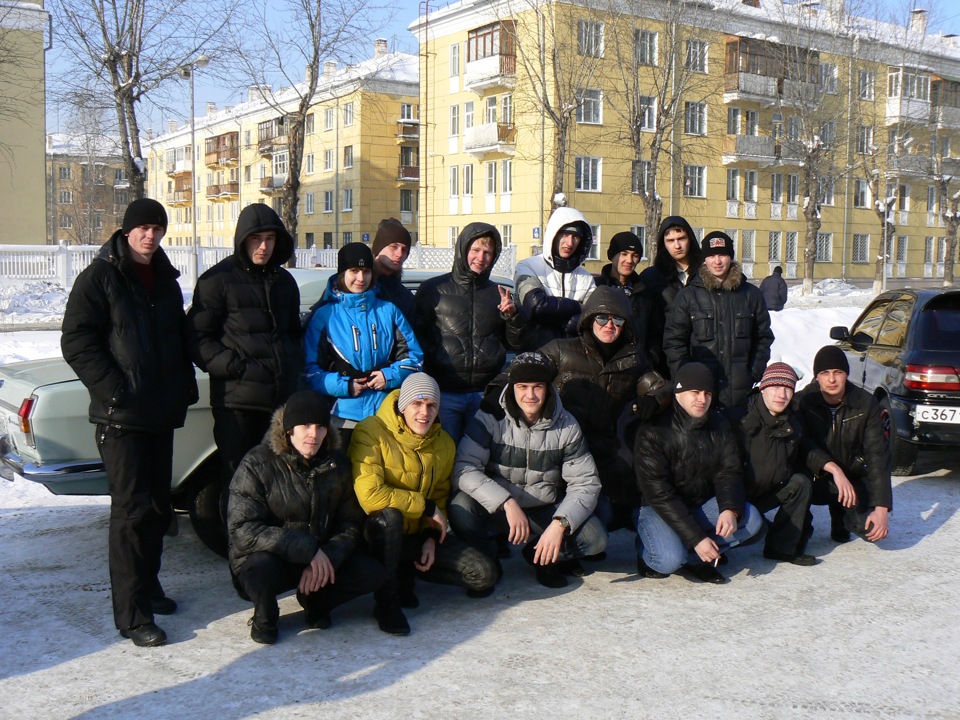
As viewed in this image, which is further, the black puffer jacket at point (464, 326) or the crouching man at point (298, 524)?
the black puffer jacket at point (464, 326)

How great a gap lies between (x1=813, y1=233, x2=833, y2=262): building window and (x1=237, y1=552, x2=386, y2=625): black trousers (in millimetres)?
42533

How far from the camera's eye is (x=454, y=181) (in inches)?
1593

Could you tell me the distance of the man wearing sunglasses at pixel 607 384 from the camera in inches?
202

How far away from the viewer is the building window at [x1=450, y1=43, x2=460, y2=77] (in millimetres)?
39469

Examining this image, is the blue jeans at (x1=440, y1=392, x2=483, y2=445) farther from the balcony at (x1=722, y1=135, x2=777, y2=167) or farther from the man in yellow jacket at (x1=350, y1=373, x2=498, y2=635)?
the balcony at (x1=722, y1=135, x2=777, y2=167)

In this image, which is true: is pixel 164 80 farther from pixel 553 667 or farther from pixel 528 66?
pixel 553 667

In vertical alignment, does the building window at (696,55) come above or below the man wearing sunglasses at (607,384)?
above

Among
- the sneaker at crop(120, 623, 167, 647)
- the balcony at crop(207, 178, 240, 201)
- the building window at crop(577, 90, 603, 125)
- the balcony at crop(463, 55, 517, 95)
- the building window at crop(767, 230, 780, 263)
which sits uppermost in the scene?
the balcony at crop(463, 55, 517, 95)

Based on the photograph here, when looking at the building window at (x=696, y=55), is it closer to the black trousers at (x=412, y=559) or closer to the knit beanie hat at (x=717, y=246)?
the knit beanie hat at (x=717, y=246)

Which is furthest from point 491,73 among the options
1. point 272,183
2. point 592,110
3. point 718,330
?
point 718,330

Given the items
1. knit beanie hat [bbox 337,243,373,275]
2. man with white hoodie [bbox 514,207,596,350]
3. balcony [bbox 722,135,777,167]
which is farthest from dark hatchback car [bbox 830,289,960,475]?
balcony [bbox 722,135,777,167]

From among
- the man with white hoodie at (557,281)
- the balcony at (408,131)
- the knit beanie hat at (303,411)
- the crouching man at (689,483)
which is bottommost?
the crouching man at (689,483)

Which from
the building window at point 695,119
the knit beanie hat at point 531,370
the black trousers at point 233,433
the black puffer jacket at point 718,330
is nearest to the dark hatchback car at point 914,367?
the black puffer jacket at point 718,330

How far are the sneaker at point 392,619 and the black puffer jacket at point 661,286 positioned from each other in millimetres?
2447
